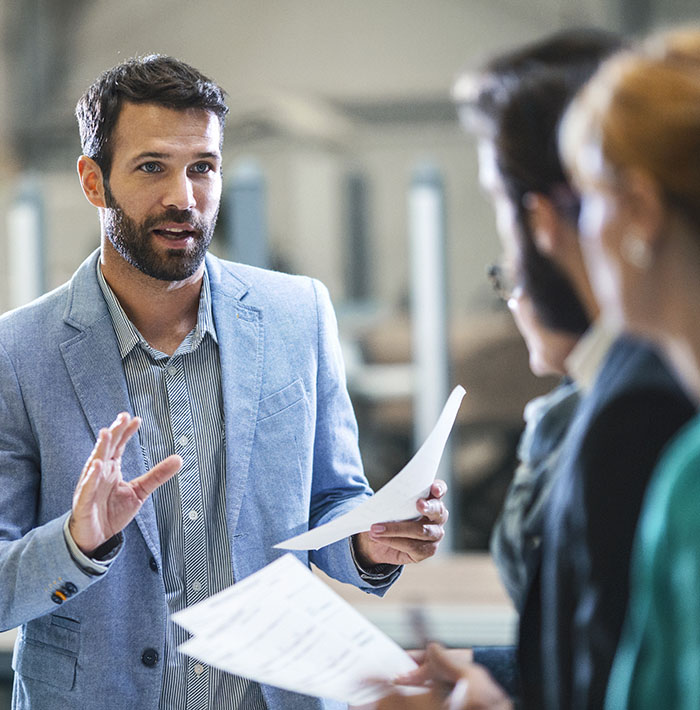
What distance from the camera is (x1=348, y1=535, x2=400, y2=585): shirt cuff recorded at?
5.60ft

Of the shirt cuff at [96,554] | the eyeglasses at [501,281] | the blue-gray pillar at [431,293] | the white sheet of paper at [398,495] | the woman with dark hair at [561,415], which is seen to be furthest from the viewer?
the blue-gray pillar at [431,293]

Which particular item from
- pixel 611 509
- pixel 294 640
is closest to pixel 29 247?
pixel 294 640

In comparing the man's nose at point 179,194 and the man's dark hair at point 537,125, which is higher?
the man's dark hair at point 537,125

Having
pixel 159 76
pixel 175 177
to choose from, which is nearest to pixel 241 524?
pixel 175 177

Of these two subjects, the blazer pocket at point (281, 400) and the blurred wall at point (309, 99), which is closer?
the blazer pocket at point (281, 400)

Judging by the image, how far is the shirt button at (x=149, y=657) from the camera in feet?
5.20

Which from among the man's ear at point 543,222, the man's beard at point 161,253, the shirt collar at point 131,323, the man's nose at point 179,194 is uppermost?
the man's ear at point 543,222

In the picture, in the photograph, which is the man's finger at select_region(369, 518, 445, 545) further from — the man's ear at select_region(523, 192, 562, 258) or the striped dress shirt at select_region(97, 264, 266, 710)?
the man's ear at select_region(523, 192, 562, 258)

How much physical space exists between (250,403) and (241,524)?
0.20 meters

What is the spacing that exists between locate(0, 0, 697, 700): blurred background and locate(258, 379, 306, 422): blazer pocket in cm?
340

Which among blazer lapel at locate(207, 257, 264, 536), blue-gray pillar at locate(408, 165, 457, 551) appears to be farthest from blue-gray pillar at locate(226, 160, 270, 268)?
blazer lapel at locate(207, 257, 264, 536)

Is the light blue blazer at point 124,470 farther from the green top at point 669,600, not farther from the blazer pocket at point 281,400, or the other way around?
the green top at point 669,600

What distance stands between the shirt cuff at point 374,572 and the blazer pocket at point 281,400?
25 centimetres

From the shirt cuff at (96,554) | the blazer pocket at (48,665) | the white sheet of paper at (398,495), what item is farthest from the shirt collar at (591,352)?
the blazer pocket at (48,665)
